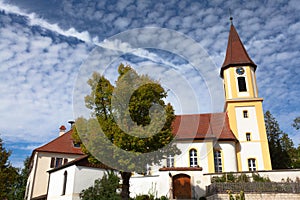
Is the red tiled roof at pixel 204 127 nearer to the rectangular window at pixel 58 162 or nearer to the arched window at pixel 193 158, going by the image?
the arched window at pixel 193 158

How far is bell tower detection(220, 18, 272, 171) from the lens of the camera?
81.0 ft

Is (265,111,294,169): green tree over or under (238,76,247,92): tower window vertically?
under

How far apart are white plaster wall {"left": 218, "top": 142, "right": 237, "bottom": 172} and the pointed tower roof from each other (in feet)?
29.8

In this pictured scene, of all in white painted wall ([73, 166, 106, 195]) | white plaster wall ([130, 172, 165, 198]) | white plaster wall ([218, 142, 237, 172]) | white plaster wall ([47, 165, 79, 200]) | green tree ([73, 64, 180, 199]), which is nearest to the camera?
green tree ([73, 64, 180, 199])

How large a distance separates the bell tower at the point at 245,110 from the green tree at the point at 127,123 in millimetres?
12309

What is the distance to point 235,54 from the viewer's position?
98.3 feet

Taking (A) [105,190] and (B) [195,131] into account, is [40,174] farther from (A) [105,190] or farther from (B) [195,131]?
(B) [195,131]

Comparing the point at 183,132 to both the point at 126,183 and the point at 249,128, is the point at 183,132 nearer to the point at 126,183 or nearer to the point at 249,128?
the point at 249,128

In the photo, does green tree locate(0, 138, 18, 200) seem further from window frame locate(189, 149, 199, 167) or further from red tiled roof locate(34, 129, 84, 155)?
window frame locate(189, 149, 199, 167)

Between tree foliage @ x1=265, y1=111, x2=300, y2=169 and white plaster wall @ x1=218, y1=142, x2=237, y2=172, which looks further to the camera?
tree foliage @ x1=265, y1=111, x2=300, y2=169

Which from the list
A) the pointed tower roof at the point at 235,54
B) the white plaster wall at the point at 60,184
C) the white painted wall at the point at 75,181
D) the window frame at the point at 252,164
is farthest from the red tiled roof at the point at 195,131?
the white painted wall at the point at 75,181

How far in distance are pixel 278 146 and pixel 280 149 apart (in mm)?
686

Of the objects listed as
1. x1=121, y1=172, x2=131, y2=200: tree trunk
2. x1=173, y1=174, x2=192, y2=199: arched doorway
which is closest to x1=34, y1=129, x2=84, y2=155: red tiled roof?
x1=173, y1=174, x2=192, y2=199: arched doorway

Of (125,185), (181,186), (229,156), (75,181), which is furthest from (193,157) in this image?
(75,181)
